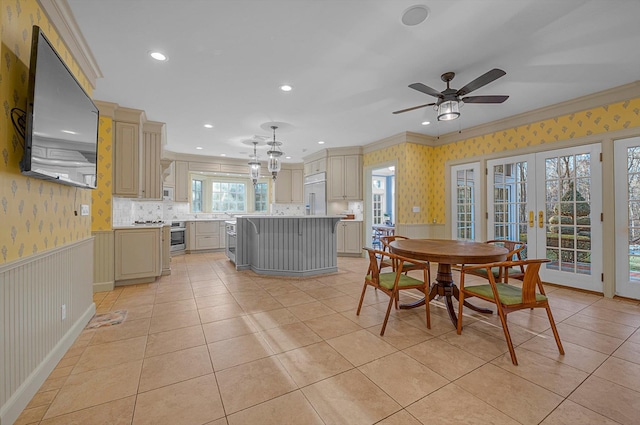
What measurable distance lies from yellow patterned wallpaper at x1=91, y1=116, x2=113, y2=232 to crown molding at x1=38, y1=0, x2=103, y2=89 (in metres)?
1.08

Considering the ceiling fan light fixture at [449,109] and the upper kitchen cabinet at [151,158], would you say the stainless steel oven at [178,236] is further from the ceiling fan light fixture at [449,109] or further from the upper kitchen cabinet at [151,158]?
the ceiling fan light fixture at [449,109]

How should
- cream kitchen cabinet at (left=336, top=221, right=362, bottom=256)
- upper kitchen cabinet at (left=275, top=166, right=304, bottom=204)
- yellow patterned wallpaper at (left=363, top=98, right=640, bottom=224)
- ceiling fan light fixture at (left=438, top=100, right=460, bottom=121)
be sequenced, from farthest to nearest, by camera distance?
upper kitchen cabinet at (left=275, top=166, right=304, bottom=204) < cream kitchen cabinet at (left=336, top=221, right=362, bottom=256) < yellow patterned wallpaper at (left=363, top=98, right=640, bottom=224) < ceiling fan light fixture at (left=438, top=100, right=460, bottom=121)

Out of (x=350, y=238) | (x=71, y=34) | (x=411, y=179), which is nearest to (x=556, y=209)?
(x=411, y=179)

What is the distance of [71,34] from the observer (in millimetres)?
2328

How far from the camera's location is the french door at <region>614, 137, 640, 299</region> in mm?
3424

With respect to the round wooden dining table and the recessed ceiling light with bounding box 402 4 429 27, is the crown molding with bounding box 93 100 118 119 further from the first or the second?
the round wooden dining table

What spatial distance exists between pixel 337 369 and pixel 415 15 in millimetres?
→ 2811

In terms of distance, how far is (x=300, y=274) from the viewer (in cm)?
454

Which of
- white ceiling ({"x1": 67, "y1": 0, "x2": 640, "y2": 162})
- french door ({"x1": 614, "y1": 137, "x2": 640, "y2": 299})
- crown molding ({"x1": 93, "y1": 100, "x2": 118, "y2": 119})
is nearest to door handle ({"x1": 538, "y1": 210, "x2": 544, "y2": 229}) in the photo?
french door ({"x1": 614, "y1": 137, "x2": 640, "y2": 299})

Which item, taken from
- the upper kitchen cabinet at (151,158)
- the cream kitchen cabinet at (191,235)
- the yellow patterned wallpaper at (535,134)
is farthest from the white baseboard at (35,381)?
the yellow patterned wallpaper at (535,134)

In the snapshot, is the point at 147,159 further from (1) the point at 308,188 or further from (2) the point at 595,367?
(2) the point at 595,367

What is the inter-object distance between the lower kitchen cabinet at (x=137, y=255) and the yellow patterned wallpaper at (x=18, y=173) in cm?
204

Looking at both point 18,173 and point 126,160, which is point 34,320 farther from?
point 126,160

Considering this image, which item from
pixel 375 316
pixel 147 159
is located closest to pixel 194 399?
pixel 375 316
